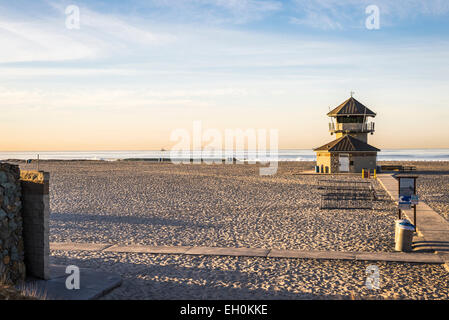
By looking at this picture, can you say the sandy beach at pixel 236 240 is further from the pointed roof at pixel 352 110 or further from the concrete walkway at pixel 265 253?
the pointed roof at pixel 352 110

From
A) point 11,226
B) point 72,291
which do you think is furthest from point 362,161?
point 11,226

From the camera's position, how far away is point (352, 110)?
1652 inches

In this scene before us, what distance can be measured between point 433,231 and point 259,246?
5.33 m

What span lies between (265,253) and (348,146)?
31.2 meters

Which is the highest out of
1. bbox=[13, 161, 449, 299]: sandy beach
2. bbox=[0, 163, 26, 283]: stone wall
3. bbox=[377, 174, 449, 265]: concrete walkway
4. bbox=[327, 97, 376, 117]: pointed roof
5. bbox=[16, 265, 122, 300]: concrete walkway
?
bbox=[327, 97, 376, 117]: pointed roof

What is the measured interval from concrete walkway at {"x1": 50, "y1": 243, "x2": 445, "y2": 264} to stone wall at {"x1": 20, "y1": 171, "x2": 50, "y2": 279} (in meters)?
3.11

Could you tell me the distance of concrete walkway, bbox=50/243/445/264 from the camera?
9.19 meters

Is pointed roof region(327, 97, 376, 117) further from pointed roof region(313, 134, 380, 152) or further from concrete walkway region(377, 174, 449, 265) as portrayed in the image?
concrete walkway region(377, 174, 449, 265)

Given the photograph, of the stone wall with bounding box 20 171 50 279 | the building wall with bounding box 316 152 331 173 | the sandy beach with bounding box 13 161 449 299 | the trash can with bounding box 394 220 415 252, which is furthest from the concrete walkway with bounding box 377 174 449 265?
the building wall with bounding box 316 152 331 173

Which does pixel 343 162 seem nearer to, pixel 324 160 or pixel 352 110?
pixel 324 160

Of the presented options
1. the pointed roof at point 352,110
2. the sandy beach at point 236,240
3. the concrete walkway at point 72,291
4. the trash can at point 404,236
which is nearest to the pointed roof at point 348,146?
the pointed roof at point 352,110

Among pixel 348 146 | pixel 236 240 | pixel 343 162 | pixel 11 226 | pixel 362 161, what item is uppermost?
pixel 348 146

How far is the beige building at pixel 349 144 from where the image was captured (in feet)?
127
